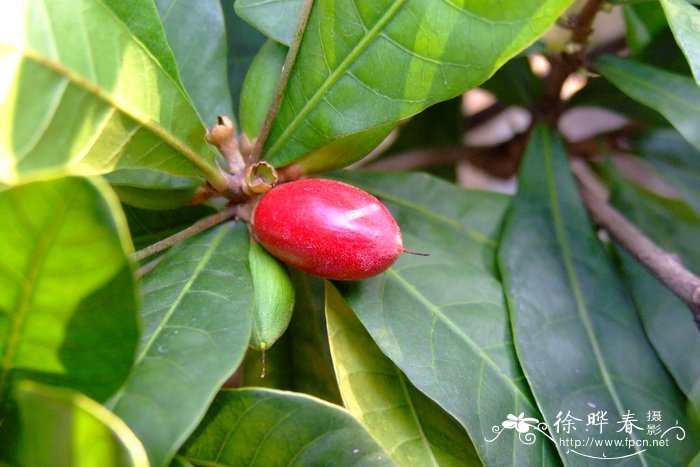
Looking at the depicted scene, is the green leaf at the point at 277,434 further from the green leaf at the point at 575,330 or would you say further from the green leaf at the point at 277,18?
the green leaf at the point at 277,18

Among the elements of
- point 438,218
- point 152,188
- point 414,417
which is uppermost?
point 152,188

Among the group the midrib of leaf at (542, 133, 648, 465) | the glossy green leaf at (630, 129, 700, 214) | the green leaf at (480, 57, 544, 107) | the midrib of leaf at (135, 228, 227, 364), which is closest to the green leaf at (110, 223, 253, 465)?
the midrib of leaf at (135, 228, 227, 364)

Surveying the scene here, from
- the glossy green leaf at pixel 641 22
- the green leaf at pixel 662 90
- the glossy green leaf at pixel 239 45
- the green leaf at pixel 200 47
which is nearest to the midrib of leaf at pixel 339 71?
the green leaf at pixel 200 47

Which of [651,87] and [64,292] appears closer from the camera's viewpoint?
[64,292]

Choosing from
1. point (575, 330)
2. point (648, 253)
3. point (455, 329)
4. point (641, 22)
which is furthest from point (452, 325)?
point (641, 22)

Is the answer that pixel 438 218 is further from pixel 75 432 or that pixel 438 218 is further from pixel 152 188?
pixel 75 432

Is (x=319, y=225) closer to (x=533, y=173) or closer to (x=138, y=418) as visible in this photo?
(x=138, y=418)
